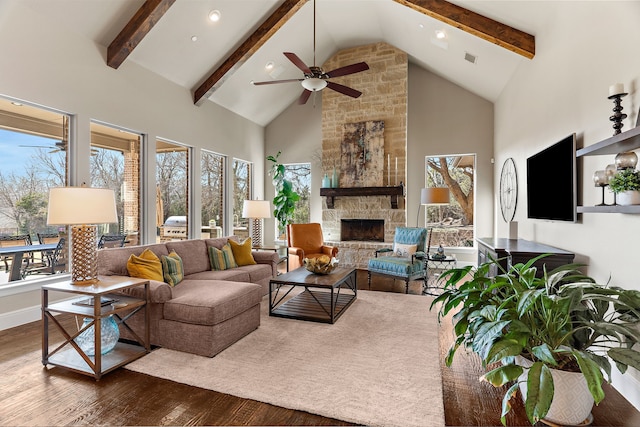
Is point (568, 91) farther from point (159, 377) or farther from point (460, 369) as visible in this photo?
point (159, 377)

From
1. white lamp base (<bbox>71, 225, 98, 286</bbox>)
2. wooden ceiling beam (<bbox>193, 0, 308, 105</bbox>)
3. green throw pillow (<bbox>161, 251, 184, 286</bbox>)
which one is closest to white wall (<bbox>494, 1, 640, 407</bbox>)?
wooden ceiling beam (<bbox>193, 0, 308, 105</bbox>)

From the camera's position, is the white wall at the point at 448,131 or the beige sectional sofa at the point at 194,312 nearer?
the beige sectional sofa at the point at 194,312

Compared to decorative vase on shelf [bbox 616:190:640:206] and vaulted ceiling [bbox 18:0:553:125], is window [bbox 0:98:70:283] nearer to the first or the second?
vaulted ceiling [bbox 18:0:553:125]

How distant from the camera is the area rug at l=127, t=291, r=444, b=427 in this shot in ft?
6.84

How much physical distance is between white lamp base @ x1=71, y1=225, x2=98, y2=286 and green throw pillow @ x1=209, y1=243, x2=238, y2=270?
1.73m

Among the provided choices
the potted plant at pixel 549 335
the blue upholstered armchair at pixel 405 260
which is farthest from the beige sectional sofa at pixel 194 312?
the blue upholstered armchair at pixel 405 260

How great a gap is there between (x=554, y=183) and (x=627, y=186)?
1.38 metres

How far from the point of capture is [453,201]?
6.92 metres

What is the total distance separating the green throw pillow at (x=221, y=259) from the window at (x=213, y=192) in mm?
2087

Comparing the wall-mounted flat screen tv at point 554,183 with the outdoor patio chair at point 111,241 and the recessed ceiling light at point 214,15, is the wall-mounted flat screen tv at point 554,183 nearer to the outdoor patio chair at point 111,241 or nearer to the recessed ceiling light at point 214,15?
the recessed ceiling light at point 214,15

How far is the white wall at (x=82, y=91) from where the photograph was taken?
11.5 ft

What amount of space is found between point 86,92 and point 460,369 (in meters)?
5.04

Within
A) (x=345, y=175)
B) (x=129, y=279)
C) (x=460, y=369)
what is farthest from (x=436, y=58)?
(x=129, y=279)

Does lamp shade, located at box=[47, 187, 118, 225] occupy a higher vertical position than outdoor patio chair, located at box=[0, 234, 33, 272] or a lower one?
higher
